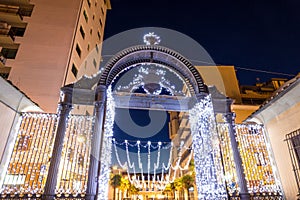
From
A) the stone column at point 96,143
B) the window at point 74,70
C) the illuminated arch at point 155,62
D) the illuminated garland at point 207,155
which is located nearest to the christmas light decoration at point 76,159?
the stone column at point 96,143

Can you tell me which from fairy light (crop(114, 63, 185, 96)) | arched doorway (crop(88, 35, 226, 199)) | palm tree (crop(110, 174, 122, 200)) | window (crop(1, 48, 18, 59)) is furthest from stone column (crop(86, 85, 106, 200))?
palm tree (crop(110, 174, 122, 200))

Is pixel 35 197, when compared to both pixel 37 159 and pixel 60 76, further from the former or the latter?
pixel 60 76

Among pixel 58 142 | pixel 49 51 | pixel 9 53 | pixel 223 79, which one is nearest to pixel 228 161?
pixel 58 142

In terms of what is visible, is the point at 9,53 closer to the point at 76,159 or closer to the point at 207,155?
the point at 76,159

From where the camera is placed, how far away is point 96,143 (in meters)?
5.47

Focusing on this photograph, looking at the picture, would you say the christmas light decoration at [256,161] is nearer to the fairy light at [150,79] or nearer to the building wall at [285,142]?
the building wall at [285,142]

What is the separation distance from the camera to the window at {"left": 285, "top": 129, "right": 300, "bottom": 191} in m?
5.78

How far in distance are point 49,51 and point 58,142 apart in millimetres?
8452

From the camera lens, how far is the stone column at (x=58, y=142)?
5117 millimetres

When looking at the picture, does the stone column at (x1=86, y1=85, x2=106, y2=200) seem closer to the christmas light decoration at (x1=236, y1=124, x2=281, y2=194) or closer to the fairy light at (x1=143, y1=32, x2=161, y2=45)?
the fairy light at (x1=143, y1=32, x2=161, y2=45)

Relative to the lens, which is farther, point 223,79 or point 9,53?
point 223,79

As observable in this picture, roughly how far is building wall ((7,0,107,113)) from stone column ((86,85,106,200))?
216 inches

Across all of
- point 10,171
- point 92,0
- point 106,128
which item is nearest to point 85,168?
point 106,128

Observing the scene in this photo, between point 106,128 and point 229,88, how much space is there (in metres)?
12.3
